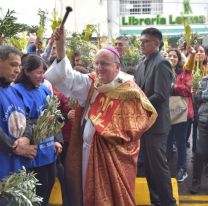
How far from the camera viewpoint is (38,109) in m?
3.47

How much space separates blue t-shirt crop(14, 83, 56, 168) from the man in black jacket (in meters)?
1.14

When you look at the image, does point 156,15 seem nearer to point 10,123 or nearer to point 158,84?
point 158,84

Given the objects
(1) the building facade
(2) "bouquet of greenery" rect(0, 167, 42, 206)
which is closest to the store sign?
(1) the building facade

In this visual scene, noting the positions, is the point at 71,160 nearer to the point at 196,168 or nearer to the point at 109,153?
the point at 109,153

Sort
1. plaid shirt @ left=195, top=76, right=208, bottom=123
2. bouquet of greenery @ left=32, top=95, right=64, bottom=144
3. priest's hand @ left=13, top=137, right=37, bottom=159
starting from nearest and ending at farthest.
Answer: priest's hand @ left=13, top=137, right=37, bottom=159, bouquet of greenery @ left=32, top=95, right=64, bottom=144, plaid shirt @ left=195, top=76, right=208, bottom=123

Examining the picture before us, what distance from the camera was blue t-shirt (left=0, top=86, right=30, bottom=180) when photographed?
9.91 feet

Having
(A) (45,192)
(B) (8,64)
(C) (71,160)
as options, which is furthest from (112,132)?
(B) (8,64)

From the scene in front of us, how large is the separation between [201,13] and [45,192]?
2848 centimetres

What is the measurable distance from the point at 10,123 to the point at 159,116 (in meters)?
1.85

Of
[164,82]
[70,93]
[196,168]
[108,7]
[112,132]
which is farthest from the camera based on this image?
[108,7]

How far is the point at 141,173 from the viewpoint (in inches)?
227

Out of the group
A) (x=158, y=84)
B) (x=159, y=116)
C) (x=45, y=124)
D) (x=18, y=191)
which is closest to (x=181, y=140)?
(x=159, y=116)

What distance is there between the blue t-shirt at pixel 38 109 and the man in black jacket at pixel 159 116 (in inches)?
45.1

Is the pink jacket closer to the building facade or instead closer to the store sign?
the building facade
